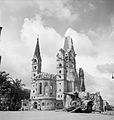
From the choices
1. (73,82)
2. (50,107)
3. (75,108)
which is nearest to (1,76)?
(75,108)

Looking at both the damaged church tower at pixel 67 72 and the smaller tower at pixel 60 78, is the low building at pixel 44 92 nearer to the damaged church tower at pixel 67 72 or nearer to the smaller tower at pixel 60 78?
the smaller tower at pixel 60 78

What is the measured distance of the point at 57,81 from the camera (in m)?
86.4

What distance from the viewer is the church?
7909 centimetres

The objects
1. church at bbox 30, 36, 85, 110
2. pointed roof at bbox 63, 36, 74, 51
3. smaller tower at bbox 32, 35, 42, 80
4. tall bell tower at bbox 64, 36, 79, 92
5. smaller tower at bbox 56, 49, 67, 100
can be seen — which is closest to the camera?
church at bbox 30, 36, 85, 110

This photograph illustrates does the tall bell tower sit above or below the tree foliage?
above

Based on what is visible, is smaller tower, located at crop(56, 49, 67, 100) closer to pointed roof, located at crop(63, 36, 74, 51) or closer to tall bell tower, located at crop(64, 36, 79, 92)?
tall bell tower, located at crop(64, 36, 79, 92)

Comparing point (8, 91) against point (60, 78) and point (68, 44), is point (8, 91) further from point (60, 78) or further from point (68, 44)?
point (68, 44)

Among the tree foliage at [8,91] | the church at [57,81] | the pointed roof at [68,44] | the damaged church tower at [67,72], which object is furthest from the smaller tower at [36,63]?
the tree foliage at [8,91]

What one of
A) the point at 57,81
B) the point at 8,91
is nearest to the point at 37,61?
the point at 57,81

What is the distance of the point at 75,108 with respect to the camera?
108ft

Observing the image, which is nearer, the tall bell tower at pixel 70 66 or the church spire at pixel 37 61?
the tall bell tower at pixel 70 66

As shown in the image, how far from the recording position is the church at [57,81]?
79.1m

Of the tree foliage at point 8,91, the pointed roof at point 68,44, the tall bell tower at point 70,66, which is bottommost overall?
the tree foliage at point 8,91

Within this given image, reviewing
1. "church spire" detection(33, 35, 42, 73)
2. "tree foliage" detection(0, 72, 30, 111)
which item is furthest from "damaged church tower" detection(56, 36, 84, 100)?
"tree foliage" detection(0, 72, 30, 111)
